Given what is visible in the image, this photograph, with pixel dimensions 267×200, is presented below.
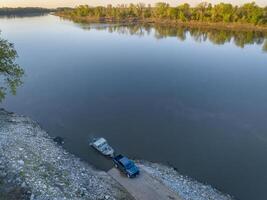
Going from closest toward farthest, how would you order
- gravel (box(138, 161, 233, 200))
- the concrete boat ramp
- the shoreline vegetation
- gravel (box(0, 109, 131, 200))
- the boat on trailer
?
A: gravel (box(0, 109, 131, 200))
the concrete boat ramp
gravel (box(138, 161, 233, 200))
the boat on trailer
the shoreline vegetation

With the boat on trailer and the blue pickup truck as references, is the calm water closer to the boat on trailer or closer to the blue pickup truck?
the boat on trailer

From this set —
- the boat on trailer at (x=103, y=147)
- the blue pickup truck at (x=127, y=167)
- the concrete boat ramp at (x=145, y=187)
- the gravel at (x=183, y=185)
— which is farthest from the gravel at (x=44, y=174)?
the gravel at (x=183, y=185)

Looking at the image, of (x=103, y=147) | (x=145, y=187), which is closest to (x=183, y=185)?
(x=145, y=187)

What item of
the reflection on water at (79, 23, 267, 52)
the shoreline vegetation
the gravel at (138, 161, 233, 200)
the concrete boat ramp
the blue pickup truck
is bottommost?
the gravel at (138, 161, 233, 200)

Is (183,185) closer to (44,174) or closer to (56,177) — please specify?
(56,177)

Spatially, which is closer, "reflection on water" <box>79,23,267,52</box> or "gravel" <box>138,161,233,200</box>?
"gravel" <box>138,161,233,200</box>

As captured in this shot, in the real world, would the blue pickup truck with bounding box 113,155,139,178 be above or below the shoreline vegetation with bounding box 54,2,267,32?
below

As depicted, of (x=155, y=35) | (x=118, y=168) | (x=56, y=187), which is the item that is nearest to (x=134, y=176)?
(x=118, y=168)

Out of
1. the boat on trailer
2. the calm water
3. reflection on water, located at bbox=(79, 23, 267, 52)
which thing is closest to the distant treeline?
reflection on water, located at bbox=(79, 23, 267, 52)
